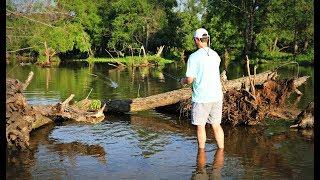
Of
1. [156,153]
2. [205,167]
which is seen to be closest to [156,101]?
[156,153]

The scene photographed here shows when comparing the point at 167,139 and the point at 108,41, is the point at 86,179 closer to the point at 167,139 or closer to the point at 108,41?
the point at 167,139

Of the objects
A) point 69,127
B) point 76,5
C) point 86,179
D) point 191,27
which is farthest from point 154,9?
point 86,179

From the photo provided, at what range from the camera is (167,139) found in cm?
976

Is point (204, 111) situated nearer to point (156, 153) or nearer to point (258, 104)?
point (156, 153)

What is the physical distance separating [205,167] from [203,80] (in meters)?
1.58

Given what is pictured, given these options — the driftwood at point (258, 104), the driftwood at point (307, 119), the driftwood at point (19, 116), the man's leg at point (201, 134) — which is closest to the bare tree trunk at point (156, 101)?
the driftwood at point (258, 104)

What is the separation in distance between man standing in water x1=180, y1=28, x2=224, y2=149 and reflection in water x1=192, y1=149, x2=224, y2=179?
1.30ft

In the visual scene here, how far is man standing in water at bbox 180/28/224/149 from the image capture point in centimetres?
783

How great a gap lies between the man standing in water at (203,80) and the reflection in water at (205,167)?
0.40m

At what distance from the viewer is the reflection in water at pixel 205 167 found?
6672 millimetres

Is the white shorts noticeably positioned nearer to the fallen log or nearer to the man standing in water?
the man standing in water

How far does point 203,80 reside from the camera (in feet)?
25.8

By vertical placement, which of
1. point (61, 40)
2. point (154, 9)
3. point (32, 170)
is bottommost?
point (32, 170)
